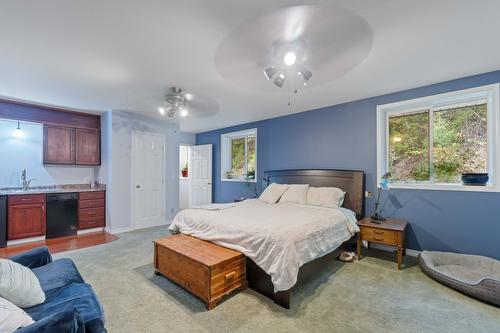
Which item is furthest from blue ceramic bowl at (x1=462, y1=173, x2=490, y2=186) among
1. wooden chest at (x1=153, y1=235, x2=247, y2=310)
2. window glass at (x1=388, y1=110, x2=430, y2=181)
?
wooden chest at (x1=153, y1=235, x2=247, y2=310)

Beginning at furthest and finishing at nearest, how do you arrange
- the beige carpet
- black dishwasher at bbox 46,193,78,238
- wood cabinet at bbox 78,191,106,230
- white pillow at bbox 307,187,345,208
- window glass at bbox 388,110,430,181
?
wood cabinet at bbox 78,191,106,230 → black dishwasher at bbox 46,193,78,238 → white pillow at bbox 307,187,345,208 → window glass at bbox 388,110,430,181 → the beige carpet

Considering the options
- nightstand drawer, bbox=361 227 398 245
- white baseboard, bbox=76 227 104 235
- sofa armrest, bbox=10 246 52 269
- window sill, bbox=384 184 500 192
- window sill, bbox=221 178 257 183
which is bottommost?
white baseboard, bbox=76 227 104 235

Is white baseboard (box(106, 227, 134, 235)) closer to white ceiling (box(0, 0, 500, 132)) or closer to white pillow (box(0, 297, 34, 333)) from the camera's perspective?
white ceiling (box(0, 0, 500, 132))

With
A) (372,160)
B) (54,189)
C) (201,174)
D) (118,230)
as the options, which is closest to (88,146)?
(54,189)

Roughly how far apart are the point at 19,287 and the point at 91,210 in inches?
153

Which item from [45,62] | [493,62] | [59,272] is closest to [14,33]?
[45,62]

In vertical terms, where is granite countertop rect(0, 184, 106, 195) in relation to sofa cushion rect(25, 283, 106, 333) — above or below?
above

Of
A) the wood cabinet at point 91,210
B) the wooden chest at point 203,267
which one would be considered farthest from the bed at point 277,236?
the wood cabinet at point 91,210

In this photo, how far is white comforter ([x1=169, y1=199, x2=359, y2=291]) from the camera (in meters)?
2.13

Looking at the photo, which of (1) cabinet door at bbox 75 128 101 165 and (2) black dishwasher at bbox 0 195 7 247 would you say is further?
(1) cabinet door at bbox 75 128 101 165

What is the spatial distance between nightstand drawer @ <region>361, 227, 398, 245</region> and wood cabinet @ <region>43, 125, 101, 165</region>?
5487 millimetres

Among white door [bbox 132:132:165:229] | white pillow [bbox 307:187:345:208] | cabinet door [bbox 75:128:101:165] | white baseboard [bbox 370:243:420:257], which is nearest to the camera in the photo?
white baseboard [bbox 370:243:420:257]

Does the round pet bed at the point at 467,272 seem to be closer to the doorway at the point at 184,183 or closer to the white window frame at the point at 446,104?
the white window frame at the point at 446,104

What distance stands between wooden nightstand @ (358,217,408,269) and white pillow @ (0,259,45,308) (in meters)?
3.45
